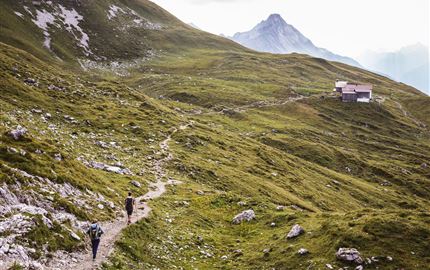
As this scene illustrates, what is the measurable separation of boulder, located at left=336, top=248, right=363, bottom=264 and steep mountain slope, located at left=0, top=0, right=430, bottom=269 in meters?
0.46

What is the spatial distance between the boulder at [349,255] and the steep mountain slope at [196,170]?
46cm

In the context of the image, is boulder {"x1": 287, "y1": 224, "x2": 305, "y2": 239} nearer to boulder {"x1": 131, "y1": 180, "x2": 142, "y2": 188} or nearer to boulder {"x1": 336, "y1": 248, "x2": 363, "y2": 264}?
boulder {"x1": 336, "y1": 248, "x2": 363, "y2": 264}

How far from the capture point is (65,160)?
33250 millimetres

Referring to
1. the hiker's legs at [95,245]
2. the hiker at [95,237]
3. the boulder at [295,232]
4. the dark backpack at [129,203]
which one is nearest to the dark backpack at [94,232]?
the hiker at [95,237]

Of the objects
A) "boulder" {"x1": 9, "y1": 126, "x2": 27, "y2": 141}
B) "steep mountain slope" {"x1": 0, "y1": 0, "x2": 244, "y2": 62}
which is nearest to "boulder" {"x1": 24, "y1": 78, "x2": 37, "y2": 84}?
"boulder" {"x1": 9, "y1": 126, "x2": 27, "y2": 141}

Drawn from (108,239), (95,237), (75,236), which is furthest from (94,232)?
(108,239)

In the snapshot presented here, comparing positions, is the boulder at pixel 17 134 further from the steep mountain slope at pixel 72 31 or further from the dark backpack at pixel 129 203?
the steep mountain slope at pixel 72 31

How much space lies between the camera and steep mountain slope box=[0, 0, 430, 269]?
2550 centimetres

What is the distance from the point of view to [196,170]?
55188mm

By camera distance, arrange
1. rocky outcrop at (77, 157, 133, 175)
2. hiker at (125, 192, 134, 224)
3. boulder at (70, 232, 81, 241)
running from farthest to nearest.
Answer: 1. rocky outcrop at (77, 157, 133, 175)
2. hiker at (125, 192, 134, 224)
3. boulder at (70, 232, 81, 241)

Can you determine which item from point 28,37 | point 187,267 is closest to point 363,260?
point 187,267

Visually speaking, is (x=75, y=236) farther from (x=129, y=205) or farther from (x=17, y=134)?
(x=17, y=134)

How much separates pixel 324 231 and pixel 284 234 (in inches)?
148

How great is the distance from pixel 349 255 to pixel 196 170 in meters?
32.0
